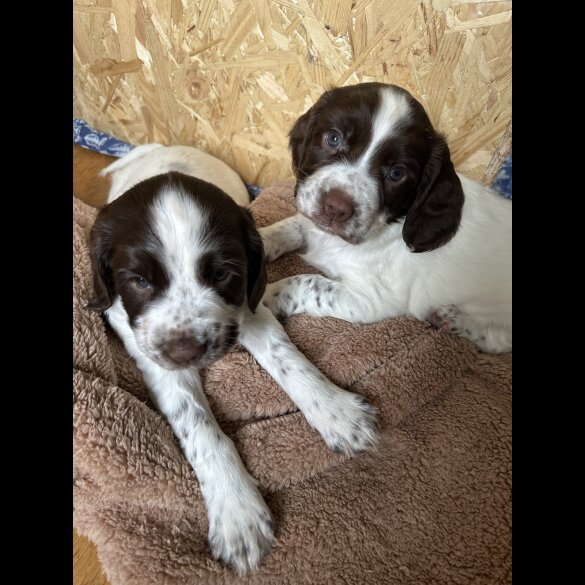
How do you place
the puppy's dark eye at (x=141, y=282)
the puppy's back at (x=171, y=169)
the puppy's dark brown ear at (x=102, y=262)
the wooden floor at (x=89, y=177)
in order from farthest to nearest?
the wooden floor at (x=89, y=177) → the puppy's back at (x=171, y=169) → the puppy's dark brown ear at (x=102, y=262) → the puppy's dark eye at (x=141, y=282)

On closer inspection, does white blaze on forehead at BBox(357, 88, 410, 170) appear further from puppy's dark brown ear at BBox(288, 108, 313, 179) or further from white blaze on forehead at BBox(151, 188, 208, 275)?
white blaze on forehead at BBox(151, 188, 208, 275)

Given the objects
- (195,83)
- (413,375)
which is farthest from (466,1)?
(413,375)

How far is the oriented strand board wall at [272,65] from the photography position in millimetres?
3219

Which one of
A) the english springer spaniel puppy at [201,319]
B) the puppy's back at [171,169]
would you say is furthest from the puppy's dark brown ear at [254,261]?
the puppy's back at [171,169]

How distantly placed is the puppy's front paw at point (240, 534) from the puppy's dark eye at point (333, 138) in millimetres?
1796

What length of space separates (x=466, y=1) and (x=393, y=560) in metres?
3.22

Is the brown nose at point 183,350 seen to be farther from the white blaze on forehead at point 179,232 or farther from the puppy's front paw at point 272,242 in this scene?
the puppy's front paw at point 272,242

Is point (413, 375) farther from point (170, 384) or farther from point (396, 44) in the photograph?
point (396, 44)

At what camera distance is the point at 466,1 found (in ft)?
10.1

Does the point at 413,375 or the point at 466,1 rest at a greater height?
the point at 466,1

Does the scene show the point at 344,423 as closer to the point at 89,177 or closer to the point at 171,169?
the point at 171,169

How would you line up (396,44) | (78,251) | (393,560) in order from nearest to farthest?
(393,560)
(78,251)
(396,44)

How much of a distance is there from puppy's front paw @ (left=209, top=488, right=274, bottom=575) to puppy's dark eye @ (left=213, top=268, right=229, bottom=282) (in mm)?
916

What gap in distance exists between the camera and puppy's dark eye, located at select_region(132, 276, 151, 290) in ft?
6.57
